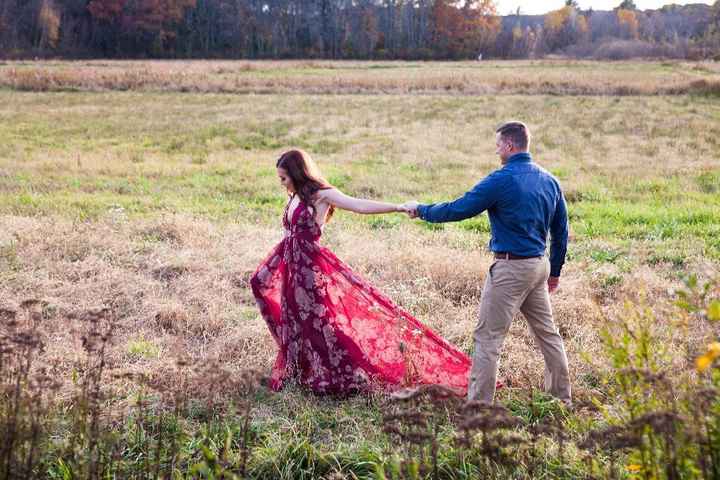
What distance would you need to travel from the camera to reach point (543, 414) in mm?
Result: 4812

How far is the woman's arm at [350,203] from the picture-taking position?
525 cm

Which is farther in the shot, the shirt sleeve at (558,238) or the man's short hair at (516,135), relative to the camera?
the shirt sleeve at (558,238)

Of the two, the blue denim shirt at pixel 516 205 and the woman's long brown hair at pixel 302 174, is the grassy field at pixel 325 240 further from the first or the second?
the woman's long brown hair at pixel 302 174

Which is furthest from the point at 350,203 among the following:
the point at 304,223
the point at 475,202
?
the point at 475,202

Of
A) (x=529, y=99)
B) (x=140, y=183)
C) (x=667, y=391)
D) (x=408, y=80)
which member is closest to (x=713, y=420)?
(x=667, y=391)

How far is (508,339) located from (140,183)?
31.2 ft

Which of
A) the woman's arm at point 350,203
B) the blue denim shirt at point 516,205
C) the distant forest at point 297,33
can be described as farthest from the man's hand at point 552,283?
the distant forest at point 297,33

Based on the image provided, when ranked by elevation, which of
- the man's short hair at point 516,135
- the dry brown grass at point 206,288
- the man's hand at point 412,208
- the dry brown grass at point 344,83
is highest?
the dry brown grass at point 344,83

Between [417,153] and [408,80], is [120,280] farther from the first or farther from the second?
[408,80]

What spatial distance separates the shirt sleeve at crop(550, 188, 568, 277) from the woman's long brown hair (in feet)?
6.06

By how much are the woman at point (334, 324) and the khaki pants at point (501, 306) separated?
68 cm

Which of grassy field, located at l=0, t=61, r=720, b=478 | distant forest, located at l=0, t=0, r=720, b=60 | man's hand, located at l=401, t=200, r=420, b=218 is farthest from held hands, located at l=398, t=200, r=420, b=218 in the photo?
distant forest, located at l=0, t=0, r=720, b=60

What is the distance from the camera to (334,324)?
5.30 meters

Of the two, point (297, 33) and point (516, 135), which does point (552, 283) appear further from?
point (297, 33)
